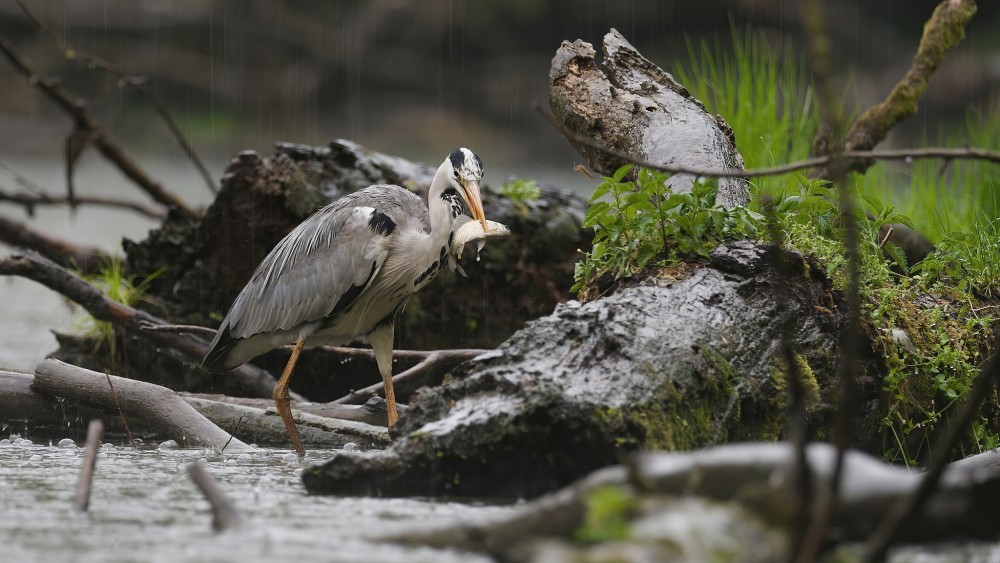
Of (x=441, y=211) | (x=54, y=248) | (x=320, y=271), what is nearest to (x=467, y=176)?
(x=441, y=211)

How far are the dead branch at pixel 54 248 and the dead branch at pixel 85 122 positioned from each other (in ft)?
1.88

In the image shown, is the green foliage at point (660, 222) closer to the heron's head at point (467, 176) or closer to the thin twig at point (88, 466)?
the heron's head at point (467, 176)

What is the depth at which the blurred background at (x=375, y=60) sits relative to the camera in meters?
24.3

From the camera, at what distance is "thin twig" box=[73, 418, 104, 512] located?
9.52 ft

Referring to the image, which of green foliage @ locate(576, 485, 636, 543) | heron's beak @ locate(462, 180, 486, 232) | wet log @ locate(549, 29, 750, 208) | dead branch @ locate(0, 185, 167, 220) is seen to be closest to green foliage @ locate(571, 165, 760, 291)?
wet log @ locate(549, 29, 750, 208)

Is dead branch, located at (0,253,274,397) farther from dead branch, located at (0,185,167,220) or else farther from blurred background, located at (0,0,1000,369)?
blurred background, located at (0,0,1000,369)

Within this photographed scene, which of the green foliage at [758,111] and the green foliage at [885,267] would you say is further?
the green foliage at [758,111]

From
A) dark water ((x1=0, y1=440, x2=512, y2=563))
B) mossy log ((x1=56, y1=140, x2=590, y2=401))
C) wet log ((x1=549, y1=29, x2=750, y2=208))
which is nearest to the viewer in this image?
dark water ((x1=0, y1=440, x2=512, y2=563))

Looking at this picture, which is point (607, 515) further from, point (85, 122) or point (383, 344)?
point (85, 122)

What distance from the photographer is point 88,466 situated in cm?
293

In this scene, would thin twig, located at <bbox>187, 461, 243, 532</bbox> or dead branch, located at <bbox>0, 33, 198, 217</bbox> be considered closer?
thin twig, located at <bbox>187, 461, 243, 532</bbox>

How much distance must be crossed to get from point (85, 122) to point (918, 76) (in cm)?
515

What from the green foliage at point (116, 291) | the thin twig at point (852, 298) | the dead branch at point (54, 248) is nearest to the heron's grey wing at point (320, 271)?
the green foliage at point (116, 291)

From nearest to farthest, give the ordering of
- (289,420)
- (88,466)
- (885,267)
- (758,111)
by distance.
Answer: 1. (88,466)
2. (885,267)
3. (289,420)
4. (758,111)
